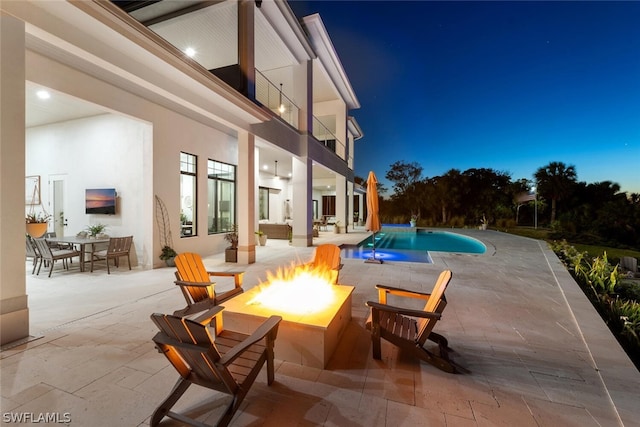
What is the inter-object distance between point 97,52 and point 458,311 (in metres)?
5.78

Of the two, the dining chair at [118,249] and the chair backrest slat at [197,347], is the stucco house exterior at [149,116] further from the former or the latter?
the chair backrest slat at [197,347]

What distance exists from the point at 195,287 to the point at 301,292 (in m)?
1.31

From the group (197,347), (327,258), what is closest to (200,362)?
(197,347)

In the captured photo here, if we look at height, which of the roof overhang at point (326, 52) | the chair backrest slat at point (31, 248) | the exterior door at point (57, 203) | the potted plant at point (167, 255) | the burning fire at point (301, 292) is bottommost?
the potted plant at point (167, 255)

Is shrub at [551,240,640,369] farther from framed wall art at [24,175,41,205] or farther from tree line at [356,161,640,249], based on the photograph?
tree line at [356,161,640,249]

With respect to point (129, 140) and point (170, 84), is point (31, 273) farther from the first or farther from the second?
point (170, 84)

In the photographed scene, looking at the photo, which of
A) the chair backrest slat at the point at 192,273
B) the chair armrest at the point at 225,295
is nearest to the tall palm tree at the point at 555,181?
the chair armrest at the point at 225,295

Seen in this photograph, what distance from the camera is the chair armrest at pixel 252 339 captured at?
1.61 meters

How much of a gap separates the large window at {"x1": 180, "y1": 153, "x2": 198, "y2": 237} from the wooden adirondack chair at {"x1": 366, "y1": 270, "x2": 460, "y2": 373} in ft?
21.6

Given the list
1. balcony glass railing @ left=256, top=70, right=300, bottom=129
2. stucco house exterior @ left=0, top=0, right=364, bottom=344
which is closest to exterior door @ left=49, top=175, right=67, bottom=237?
stucco house exterior @ left=0, top=0, right=364, bottom=344

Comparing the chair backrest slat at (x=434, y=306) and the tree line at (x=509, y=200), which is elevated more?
the tree line at (x=509, y=200)

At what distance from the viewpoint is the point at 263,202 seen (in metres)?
15.9

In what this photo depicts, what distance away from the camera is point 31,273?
5.85m

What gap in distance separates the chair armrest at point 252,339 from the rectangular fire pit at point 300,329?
0.42 m
